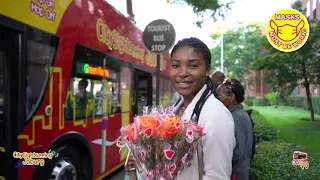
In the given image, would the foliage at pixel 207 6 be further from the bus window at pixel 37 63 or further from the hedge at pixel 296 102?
the hedge at pixel 296 102

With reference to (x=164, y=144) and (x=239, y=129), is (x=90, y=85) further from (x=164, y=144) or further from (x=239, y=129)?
(x=164, y=144)

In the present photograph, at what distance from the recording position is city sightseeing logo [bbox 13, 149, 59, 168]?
9.96 ft

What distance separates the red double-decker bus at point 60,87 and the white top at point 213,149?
81 centimetres

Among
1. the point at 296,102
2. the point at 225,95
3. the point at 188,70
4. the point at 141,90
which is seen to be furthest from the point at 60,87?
the point at 296,102

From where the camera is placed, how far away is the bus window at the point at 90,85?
4066mm

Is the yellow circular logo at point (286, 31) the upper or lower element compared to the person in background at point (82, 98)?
upper

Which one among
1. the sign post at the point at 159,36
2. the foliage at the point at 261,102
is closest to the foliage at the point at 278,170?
the sign post at the point at 159,36

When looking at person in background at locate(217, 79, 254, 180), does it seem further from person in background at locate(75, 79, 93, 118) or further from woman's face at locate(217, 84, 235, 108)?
person in background at locate(75, 79, 93, 118)

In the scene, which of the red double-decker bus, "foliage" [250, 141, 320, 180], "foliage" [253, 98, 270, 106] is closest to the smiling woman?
the red double-decker bus

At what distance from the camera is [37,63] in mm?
3340

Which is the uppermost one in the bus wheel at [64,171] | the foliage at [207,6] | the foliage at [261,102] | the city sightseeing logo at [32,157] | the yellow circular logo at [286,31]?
the foliage at [207,6]

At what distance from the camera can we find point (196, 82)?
5.16 ft

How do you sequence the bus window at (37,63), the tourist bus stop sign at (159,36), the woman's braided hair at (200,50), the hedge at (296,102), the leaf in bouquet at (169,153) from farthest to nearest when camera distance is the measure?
the hedge at (296,102)
the tourist bus stop sign at (159,36)
the bus window at (37,63)
the woman's braided hair at (200,50)
the leaf in bouquet at (169,153)

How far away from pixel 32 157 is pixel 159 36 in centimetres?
374
